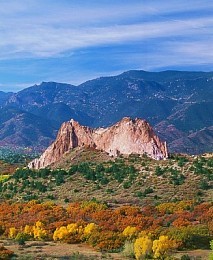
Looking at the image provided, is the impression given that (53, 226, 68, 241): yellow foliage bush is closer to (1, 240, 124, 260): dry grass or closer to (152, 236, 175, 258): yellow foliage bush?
(1, 240, 124, 260): dry grass

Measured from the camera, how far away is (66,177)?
254 ft

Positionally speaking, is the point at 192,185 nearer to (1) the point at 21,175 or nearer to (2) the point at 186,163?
(2) the point at 186,163

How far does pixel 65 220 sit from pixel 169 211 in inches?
416

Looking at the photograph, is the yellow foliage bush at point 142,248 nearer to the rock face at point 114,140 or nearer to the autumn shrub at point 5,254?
the autumn shrub at point 5,254

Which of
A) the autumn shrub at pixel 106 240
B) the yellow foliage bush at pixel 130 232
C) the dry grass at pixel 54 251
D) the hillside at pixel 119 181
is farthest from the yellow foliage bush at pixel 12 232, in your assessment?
the hillside at pixel 119 181

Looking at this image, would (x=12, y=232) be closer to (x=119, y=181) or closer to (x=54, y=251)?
(x=54, y=251)

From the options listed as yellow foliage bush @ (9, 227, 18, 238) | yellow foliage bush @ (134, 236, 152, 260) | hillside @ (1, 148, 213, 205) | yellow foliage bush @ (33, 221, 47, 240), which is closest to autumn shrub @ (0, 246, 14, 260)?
yellow foliage bush @ (134, 236, 152, 260)

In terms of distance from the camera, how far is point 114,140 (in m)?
86.6

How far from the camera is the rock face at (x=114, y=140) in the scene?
82375 mm

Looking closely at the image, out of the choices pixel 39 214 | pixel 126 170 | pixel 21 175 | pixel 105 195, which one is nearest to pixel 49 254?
pixel 39 214

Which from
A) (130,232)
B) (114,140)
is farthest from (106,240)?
(114,140)

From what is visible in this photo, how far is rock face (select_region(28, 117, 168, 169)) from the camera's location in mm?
82375

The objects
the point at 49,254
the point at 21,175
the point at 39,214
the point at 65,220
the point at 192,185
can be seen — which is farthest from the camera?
the point at 21,175

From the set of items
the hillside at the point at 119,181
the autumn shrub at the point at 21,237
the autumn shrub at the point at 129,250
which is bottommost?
the autumn shrub at the point at 129,250
